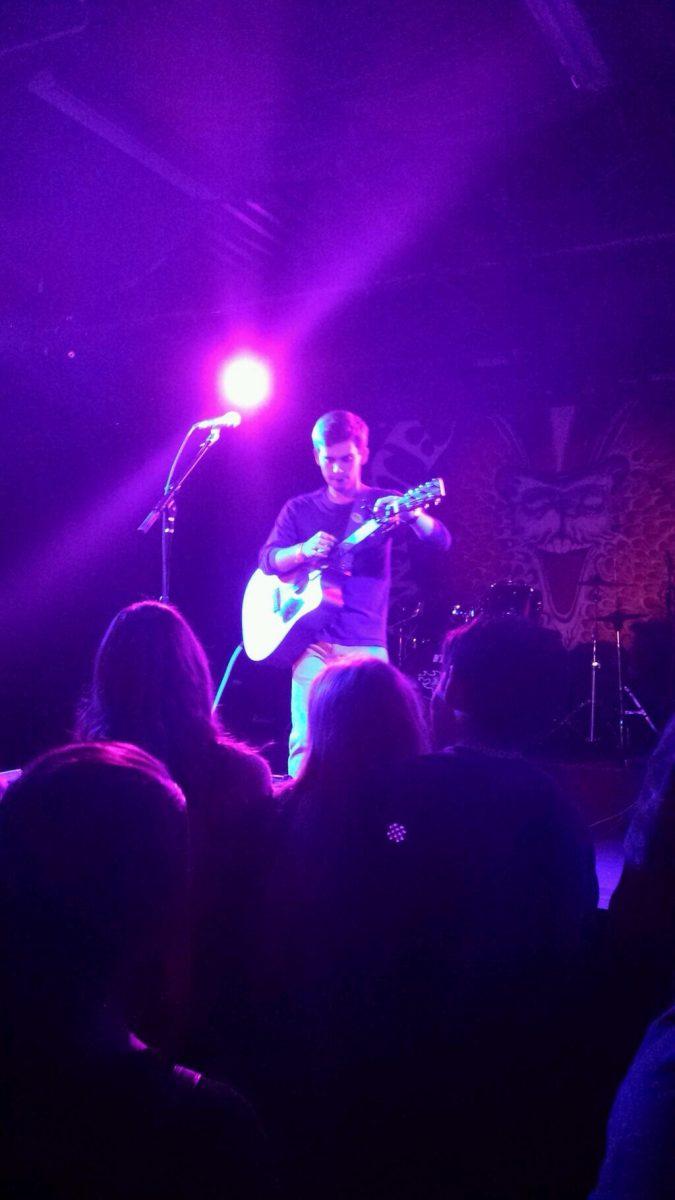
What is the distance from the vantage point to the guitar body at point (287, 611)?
445 centimetres

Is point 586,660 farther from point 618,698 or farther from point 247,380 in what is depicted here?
point 247,380

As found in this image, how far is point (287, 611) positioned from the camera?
4816 millimetres

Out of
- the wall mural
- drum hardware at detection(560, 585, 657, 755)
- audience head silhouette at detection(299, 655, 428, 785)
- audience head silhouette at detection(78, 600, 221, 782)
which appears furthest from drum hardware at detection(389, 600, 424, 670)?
audience head silhouette at detection(299, 655, 428, 785)

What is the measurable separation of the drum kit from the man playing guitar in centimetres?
231

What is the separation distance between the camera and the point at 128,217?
18.1 ft

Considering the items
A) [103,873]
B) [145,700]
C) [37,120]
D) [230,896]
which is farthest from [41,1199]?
[37,120]

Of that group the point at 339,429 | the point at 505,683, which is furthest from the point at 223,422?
the point at 505,683

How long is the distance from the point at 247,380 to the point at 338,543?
2099mm

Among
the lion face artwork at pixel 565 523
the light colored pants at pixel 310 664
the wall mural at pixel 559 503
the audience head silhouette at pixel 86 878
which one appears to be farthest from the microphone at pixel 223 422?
the audience head silhouette at pixel 86 878

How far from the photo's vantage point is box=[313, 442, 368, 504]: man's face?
4559 millimetres

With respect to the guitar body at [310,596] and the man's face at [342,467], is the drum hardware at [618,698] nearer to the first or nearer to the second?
the guitar body at [310,596]

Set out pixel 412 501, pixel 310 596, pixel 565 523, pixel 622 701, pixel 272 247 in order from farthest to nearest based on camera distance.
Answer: pixel 565 523 → pixel 622 701 → pixel 272 247 → pixel 310 596 → pixel 412 501

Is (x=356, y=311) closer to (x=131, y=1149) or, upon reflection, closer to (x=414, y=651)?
(x=414, y=651)

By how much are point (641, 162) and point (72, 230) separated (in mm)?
3273
